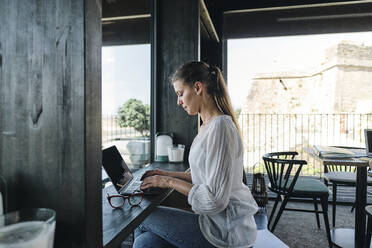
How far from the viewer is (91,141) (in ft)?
2.12

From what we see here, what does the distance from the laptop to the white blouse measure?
304mm

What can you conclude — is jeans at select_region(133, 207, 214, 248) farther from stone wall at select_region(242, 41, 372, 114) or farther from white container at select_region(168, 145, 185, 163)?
stone wall at select_region(242, 41, 372, 114)

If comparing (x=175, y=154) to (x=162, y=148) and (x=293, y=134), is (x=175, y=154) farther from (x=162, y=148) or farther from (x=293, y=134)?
(x=293, y=134)

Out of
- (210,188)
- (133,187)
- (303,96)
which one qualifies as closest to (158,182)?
(133,187)

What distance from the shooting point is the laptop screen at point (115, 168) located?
48.9 inches

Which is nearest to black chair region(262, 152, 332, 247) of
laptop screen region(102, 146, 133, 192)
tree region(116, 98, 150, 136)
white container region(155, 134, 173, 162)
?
white container region(155, 134, 173, 162)

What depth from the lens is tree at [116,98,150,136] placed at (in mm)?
1873

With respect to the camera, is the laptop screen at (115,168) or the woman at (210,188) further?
the laptop screen at (115,168)

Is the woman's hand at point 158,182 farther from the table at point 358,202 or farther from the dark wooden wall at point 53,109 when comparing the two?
the table at point 358,202

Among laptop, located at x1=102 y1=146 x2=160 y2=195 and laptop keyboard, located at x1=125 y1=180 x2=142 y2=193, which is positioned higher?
laptop, located at x1=102 y1=146 x2=160 y2=195

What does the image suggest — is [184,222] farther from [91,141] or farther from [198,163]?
[91,141]

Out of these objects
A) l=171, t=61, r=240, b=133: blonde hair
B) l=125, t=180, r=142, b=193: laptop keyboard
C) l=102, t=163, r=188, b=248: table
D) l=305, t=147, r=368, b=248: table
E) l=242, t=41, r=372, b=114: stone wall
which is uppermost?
l=242, t=41, r=372, b=114: stone wall

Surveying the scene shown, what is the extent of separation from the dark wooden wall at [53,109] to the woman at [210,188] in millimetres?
572

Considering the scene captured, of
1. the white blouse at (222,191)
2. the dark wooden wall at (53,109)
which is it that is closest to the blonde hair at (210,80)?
the white blouse at (222,191)
